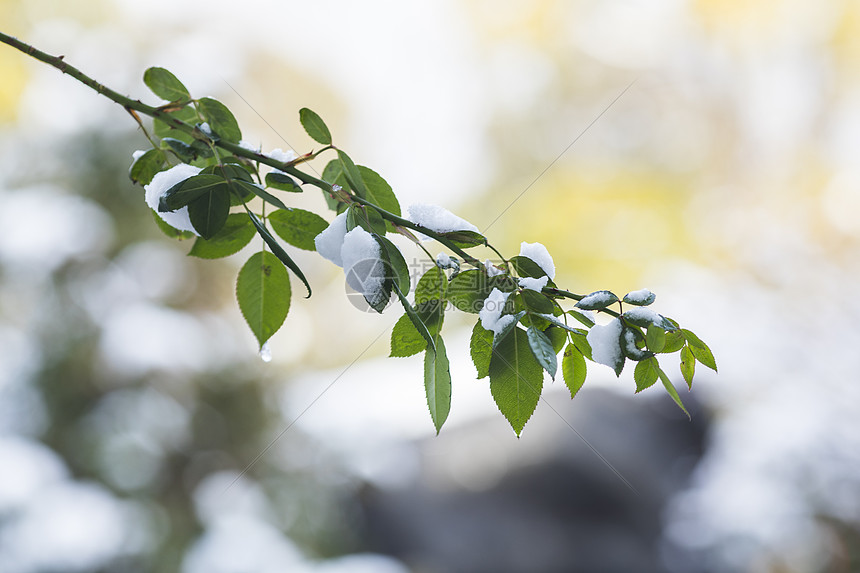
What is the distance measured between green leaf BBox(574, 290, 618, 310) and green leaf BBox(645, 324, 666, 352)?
0.8 inches

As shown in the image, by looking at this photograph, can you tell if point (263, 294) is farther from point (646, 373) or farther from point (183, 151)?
point (646, 373)

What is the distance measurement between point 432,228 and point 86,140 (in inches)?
87.2

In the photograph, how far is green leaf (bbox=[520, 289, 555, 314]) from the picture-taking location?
0.93 feet

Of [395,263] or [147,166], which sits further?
[147,166]

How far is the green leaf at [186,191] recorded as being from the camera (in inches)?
10.7

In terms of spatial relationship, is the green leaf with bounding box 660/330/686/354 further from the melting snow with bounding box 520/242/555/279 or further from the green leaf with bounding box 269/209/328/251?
the green leaf with bounding box 269/209/328/251

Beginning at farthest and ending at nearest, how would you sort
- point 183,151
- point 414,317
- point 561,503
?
point 561,503, point 183,151, point 414,317

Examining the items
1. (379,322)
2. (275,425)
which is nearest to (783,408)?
(379,322)

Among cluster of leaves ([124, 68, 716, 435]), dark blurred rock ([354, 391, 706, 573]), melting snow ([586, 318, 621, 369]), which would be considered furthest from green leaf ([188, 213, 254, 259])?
dark blurred rock ([354, 391, 706, 573])

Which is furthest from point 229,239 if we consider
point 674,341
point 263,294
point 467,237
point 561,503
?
point 561,503

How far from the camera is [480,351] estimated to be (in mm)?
292

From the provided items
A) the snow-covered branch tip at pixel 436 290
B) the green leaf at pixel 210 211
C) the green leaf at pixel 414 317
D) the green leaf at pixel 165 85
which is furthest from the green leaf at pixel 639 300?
the green leaf at pixel 165 85

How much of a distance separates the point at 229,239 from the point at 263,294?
0.13 feet

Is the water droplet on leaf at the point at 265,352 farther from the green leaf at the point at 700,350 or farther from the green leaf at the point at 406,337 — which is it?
the green leaf at the point at 700,350
